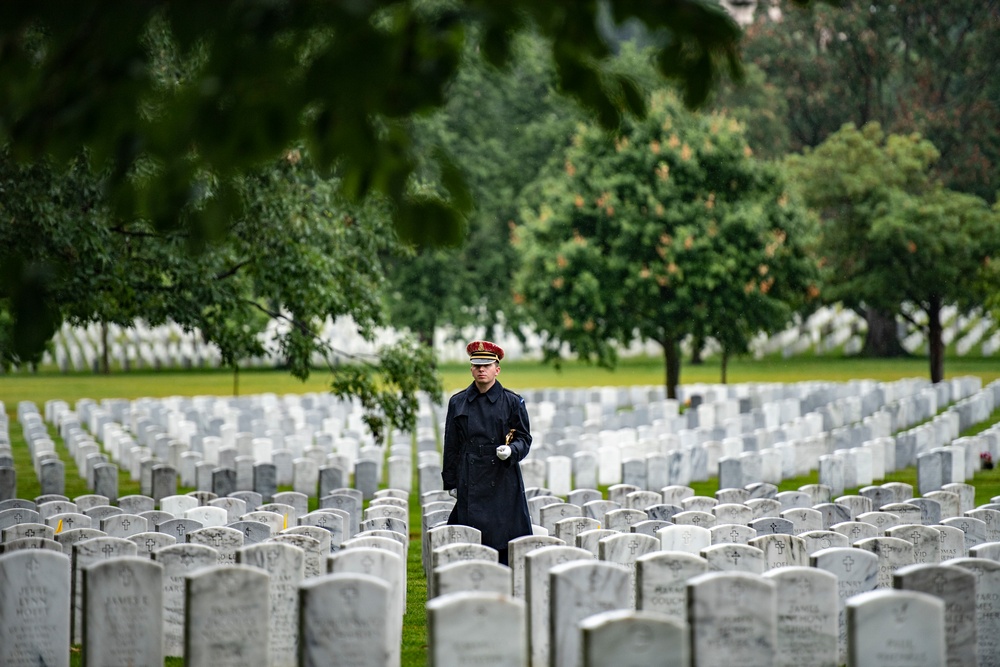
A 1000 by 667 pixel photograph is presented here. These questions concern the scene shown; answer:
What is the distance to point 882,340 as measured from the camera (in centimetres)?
5306

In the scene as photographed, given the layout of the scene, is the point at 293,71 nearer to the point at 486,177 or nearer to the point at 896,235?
the point at 896,235

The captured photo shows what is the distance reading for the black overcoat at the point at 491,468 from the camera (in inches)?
348

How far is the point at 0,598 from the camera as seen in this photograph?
22.7ft

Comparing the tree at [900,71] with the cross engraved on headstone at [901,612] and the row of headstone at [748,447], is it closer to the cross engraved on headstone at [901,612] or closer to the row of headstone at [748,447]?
the row of headstone at [748,447]

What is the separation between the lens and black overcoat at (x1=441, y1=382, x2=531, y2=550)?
8828mm

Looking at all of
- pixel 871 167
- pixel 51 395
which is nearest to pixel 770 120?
pixel 871 167

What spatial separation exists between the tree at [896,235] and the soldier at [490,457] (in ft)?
79.2

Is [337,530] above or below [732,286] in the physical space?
below

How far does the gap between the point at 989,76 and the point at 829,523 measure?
46.5m

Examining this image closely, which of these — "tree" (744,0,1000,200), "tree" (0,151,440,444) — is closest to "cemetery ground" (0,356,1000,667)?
"tree" (744,0,1000,200)

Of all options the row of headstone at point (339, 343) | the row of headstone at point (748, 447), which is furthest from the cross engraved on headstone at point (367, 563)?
the row of headstone at point (339, 343)

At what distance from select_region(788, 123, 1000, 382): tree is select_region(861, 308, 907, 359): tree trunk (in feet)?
59.9

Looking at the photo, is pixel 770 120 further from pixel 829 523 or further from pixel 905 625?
pixel 905 625

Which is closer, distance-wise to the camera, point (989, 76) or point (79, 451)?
point (79, 451)
